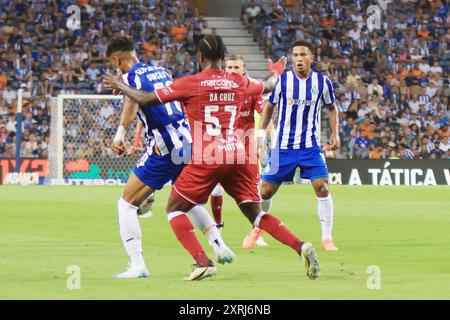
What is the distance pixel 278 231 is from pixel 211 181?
74 cm

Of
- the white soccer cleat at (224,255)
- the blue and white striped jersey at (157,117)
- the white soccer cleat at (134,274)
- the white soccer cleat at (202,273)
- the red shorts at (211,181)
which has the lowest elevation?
the white soccer cleat at (134,274)

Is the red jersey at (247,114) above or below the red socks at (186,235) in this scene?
above

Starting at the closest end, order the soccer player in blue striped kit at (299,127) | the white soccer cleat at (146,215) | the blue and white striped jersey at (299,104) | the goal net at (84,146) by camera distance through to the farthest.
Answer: the soccer player in blue striped kit at (299,127)
the blue and white striped jersey at (299,104)
the white soccer cleat at (146,215)
the goal net at (84,146)

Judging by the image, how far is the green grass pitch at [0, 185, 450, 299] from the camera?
30.2 feet

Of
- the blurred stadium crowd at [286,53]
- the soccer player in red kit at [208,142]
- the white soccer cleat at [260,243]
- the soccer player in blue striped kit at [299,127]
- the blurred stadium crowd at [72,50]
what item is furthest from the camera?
the blurred stadium crowd at [286,53]

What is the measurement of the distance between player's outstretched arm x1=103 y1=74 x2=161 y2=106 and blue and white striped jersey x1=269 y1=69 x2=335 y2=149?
13.1ft

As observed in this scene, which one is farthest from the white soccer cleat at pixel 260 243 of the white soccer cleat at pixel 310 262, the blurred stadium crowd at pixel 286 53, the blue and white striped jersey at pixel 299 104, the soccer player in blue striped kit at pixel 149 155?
the blurred stadium crowd at pixel 286 53

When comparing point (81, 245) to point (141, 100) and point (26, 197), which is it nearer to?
point (141, 100)

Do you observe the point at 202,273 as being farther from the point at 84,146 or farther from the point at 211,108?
the point at 84,146

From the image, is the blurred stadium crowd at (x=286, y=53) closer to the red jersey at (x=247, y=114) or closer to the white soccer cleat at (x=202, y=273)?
the red jersey at (x=247, y=114)

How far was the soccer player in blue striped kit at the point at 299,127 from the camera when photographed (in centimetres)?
1345

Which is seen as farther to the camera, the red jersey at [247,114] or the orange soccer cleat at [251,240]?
the red jersey at [247,114]

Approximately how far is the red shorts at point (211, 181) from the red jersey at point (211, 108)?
0.29 ft

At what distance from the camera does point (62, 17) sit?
3750cm
